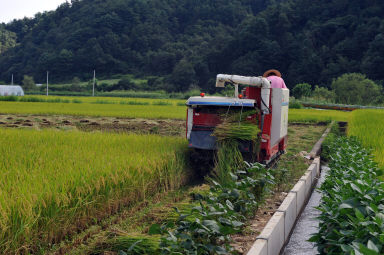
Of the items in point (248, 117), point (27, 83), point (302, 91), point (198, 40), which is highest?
point (198, 40)

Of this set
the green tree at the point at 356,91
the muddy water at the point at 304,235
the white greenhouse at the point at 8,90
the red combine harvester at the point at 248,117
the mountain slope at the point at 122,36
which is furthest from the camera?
the mountain slope at the point at 122,36

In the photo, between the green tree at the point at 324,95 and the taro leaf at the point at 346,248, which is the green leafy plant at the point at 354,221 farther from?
the green tree at the point at 324,95

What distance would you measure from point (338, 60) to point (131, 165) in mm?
51359

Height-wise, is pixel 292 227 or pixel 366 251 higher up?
pixel 366 251

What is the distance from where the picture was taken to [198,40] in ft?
275

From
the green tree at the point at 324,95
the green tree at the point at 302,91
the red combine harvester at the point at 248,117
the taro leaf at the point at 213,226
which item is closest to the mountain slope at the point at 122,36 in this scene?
the green tree at the point at 302,91

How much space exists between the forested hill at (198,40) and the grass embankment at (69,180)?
47.4 meters

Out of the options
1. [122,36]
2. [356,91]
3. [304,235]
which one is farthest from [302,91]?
[122,36]

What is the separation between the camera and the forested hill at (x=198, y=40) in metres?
54.4

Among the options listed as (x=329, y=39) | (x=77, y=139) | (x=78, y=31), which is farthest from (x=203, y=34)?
(x=77, y=139)

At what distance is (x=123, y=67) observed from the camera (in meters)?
82.3

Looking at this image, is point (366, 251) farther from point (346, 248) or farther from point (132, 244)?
point (132, 244)

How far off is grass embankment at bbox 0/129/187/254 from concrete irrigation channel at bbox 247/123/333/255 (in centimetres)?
185

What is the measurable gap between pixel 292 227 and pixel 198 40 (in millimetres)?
80254
